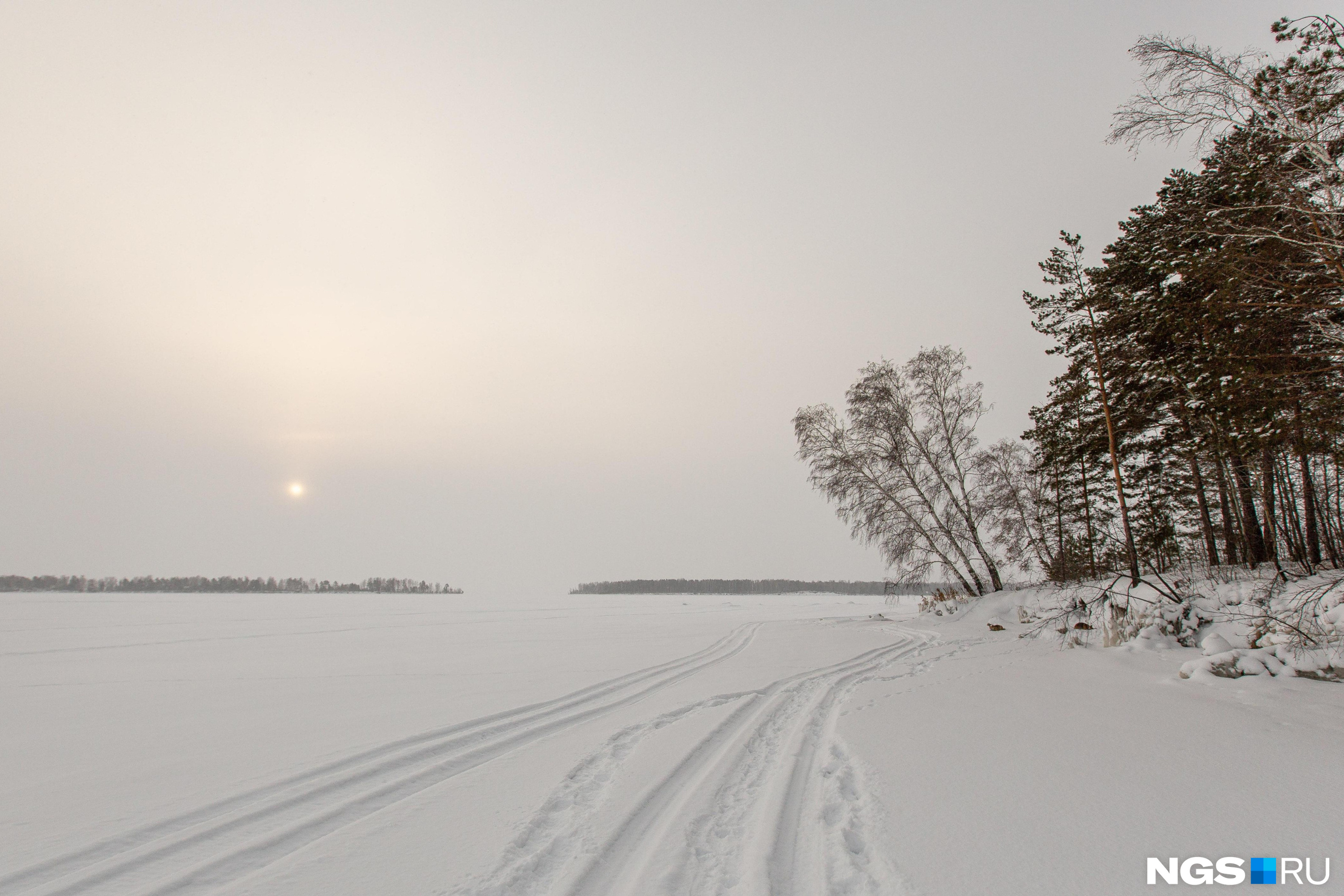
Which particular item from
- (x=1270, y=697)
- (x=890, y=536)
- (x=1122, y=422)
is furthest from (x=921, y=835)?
(x=890, y=536)

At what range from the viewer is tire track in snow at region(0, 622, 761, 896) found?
2689mm

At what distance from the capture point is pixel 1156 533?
527 inches

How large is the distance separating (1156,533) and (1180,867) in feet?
44.9

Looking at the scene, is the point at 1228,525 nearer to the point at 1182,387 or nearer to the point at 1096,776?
the point at 1182,387

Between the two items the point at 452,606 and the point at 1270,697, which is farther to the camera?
the point at 452,606

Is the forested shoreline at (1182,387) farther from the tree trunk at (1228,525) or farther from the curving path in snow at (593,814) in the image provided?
the curving path in snow at (593,814)

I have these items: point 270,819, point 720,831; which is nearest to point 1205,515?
point 720,831

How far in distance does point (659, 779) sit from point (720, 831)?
0.87 m

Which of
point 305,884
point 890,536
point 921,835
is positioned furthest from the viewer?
point 890,536

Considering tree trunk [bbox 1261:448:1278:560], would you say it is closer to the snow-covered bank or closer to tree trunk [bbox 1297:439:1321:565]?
tree trunk [bbox 1297:439:1321:565]

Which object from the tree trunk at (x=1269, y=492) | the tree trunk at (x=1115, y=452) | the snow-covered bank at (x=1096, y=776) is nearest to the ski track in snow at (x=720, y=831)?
the snow-covered bank at (x=1096, y=776)

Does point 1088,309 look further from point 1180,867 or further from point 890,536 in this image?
point 1180,867

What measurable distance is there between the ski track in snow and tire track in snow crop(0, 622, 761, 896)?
3.24ft

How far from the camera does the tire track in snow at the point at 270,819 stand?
8.82 ft
